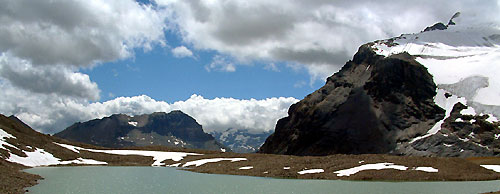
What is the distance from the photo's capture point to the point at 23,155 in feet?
332

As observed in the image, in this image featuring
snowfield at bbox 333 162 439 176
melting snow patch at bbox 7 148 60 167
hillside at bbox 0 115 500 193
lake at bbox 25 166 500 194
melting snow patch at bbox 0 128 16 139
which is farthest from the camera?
melting snow patch at bbox 0 128 16 139

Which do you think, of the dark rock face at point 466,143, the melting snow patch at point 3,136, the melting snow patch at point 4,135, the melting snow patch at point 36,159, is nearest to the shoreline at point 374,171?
the melting snow patch at point 36,159

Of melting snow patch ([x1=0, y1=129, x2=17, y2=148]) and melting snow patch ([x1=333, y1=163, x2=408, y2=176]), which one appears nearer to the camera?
melting snow patch ([x1=333, y1=163, x2=408, y2=176])

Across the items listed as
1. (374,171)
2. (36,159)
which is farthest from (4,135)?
(374,171)

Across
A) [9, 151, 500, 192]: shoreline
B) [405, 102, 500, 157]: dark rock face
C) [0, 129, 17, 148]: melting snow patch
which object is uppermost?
[405, 102, 500, 157]: dark rock face

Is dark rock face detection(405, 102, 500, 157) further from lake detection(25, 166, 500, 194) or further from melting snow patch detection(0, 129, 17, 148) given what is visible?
melting snow patch detection(0, 129, 17, 148)

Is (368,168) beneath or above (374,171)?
above

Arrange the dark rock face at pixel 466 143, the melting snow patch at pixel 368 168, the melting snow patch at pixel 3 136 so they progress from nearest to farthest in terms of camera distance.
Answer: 1. the melting snow patch at pixel 368 168
2. the melting snow patch at pixel 3 136
3. the dark rock face at pixel 466 143

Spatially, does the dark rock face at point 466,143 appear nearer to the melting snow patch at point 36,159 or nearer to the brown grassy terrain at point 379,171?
the brown grassy terrain at point 379,171

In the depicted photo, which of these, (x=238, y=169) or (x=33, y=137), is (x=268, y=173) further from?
(x=33, y=137)

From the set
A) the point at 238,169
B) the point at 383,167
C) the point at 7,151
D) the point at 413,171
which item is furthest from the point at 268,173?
the point at 7,151

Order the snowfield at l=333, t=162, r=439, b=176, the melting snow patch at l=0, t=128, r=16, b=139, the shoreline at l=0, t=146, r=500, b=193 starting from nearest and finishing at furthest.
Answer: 1. the shoreline at l=0, t=146, r=500, b=193
2. the snowfield at l=333, t=162, r=439, b=176
3. the melting snow patch at l=0, t=128, r=16, b=139

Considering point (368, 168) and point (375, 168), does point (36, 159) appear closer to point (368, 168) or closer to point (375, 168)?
point (368, 168)

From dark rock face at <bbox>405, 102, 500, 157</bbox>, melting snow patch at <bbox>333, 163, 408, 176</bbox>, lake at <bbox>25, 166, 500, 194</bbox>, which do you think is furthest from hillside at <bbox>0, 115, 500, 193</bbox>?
dark rock face at <bbox>405, 102, 500, 157</bbox>
